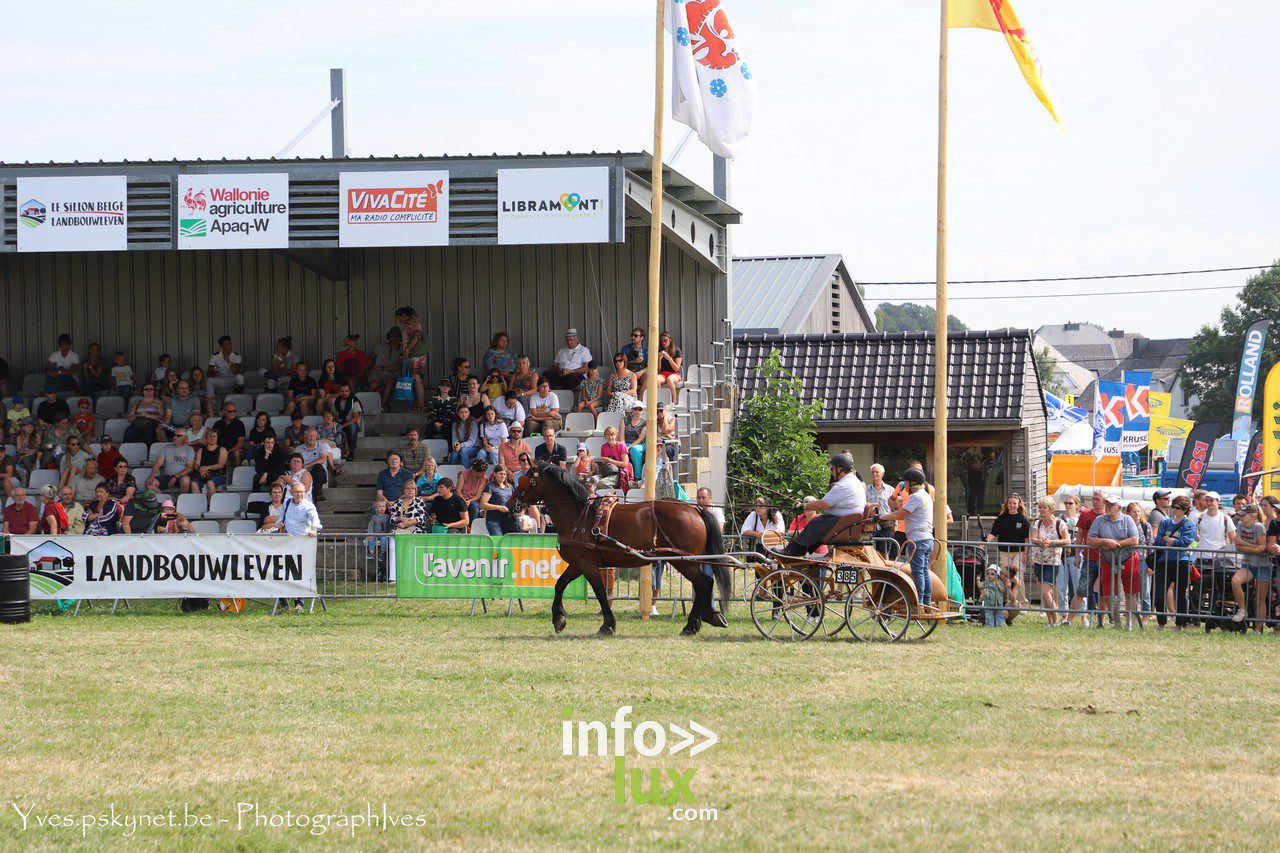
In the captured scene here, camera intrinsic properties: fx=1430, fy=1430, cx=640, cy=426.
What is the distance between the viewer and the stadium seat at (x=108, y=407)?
2536 centimetres

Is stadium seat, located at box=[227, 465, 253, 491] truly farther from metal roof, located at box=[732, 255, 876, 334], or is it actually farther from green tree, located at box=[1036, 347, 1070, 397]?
green tree, located at box=[1036, 347, 1070, 397]

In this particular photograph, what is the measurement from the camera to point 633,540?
15.4m

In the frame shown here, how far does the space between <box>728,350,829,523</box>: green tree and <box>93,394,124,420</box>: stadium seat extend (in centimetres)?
1092

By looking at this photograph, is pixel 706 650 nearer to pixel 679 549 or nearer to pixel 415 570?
pixel 679 549

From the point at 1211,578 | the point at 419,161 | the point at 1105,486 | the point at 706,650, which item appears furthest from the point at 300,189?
the point at 1105,486

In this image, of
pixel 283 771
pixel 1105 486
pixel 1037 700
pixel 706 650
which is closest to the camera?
pixel 283 771

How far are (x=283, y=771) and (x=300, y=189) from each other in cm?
1430

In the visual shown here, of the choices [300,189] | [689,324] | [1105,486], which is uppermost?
[300,189]

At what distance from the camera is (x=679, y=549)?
15.4 meters

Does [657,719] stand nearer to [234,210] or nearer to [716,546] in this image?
[716,546]

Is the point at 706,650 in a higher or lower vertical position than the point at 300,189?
lower

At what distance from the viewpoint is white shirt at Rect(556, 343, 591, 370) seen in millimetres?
24062

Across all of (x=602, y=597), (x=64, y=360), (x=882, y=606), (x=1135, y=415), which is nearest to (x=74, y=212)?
(x=64, y=360)

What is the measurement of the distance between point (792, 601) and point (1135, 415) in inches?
1076
